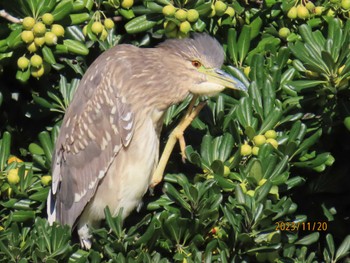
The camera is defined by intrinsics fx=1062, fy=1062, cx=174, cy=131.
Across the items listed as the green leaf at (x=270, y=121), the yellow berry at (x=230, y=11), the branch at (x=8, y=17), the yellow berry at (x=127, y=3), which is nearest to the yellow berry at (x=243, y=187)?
the green leaf at (x=270, y=121)

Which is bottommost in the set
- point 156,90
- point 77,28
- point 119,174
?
point 119,174

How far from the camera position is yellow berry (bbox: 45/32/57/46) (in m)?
4.60

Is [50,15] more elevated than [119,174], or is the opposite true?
[50,15]

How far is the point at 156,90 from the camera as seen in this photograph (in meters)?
4.98

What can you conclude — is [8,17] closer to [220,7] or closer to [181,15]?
[181,15]

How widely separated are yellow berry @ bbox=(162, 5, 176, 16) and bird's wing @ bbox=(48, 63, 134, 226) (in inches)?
17.9

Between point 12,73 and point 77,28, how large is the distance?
0.43 m

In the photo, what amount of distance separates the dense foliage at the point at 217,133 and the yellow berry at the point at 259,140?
0.02 metres

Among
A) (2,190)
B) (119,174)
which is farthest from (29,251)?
(119,174)

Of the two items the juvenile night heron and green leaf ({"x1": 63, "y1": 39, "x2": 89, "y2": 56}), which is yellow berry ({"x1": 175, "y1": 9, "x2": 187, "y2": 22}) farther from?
green leaf ({"x1": 63, "y1": 39, "x2": 89, "y2": 56})

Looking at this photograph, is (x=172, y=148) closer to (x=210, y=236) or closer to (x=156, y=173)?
(x=156, y=173)

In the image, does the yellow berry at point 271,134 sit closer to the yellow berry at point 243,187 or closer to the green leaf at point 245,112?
the green leaf at point 245,112

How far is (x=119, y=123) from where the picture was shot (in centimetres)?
489

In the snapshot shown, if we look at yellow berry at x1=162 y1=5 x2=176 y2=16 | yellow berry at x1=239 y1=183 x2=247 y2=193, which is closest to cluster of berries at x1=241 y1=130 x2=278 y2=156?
yellow berry at x1=239 y1=183 x2=247 y2=193
